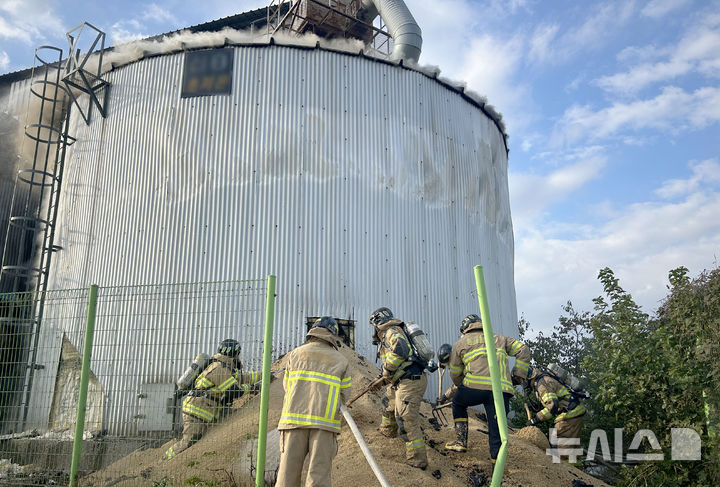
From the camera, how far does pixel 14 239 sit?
58.8 feet

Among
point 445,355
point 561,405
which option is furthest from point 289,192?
point 561,405

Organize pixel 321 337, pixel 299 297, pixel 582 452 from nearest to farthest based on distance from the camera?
pixel 321 337, pixel 582 452, pixel 299 297

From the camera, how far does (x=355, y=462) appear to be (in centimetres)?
663

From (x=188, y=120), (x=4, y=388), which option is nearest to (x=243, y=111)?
(x=188, y=120)

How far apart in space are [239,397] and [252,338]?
0.65 metres

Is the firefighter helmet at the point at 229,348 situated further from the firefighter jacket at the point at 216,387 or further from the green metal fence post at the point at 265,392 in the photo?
the green metal fence post at the point at 265,392

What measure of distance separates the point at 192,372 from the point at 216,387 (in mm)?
498

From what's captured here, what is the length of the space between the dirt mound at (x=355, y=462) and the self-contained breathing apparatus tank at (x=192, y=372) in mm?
903

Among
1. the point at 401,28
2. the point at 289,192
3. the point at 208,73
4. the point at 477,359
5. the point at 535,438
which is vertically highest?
the point at 401,28

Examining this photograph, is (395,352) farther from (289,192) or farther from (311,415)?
(289,192)

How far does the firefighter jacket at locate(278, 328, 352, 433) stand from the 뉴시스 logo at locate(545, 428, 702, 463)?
4.51 meters

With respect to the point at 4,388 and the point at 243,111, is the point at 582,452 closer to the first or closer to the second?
the point at 4,388

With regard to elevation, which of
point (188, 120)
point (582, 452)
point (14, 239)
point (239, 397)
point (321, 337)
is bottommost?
point (582, 452)

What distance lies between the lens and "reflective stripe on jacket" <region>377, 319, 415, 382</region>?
288 inches
